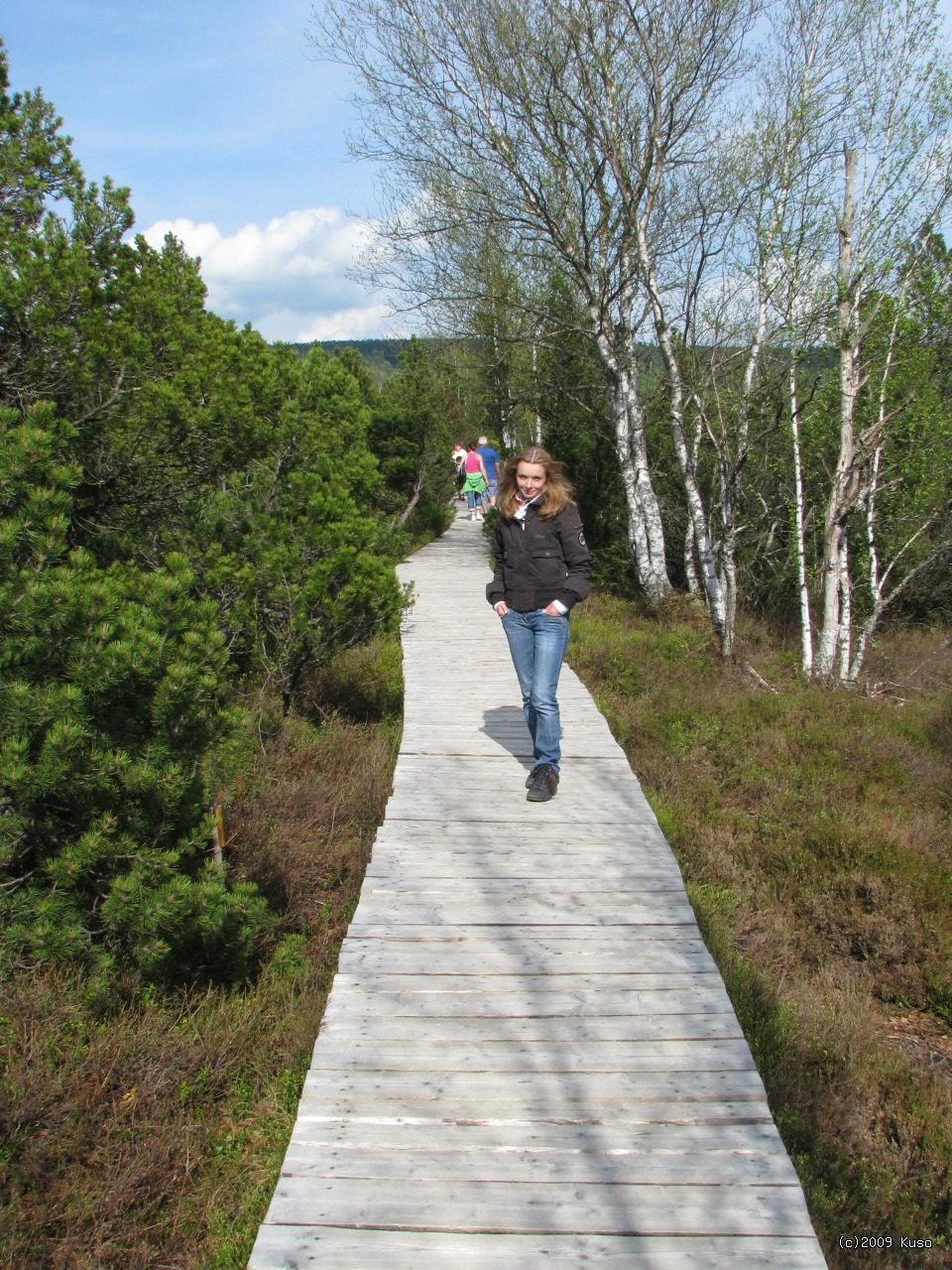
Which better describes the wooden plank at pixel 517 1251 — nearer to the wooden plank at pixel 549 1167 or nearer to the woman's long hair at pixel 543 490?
the wooden plank at pixel 549 1167

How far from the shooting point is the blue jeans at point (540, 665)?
5418mm

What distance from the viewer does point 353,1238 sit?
2453mm

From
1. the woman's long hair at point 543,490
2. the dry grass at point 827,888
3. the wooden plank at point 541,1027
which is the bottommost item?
the dry grass at point 827,888

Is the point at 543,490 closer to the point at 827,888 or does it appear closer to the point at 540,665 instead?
the point at 540,665

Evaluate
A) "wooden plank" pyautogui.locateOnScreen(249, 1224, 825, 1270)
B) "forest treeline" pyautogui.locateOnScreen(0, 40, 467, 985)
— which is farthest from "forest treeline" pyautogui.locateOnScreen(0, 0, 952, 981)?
"wooden plank" pyautogui.locateOnScreen(249, 1224, 825, 1270)

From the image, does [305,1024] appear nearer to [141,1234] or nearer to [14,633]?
[141,1234]

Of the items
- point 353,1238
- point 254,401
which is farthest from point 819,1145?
point 254,401

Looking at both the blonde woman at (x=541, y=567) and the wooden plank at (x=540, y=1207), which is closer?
the wooden plank at (x=540, y=1207)

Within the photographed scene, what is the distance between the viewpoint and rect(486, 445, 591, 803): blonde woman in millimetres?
5359

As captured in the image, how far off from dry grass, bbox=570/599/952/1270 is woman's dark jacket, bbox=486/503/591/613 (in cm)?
193

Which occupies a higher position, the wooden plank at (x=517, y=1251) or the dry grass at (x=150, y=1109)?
the wooden plank at (x=517, y=1251)

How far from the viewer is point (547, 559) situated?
541 centimetres

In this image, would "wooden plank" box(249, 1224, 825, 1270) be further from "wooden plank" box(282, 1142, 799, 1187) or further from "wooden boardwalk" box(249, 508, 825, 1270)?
"wooden plank" box(282, 1142, 799, 1187)

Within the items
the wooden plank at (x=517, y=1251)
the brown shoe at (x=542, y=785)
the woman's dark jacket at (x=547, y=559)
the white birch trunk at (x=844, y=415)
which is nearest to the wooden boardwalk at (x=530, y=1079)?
the wooden plank at (x=517, y=1251)
